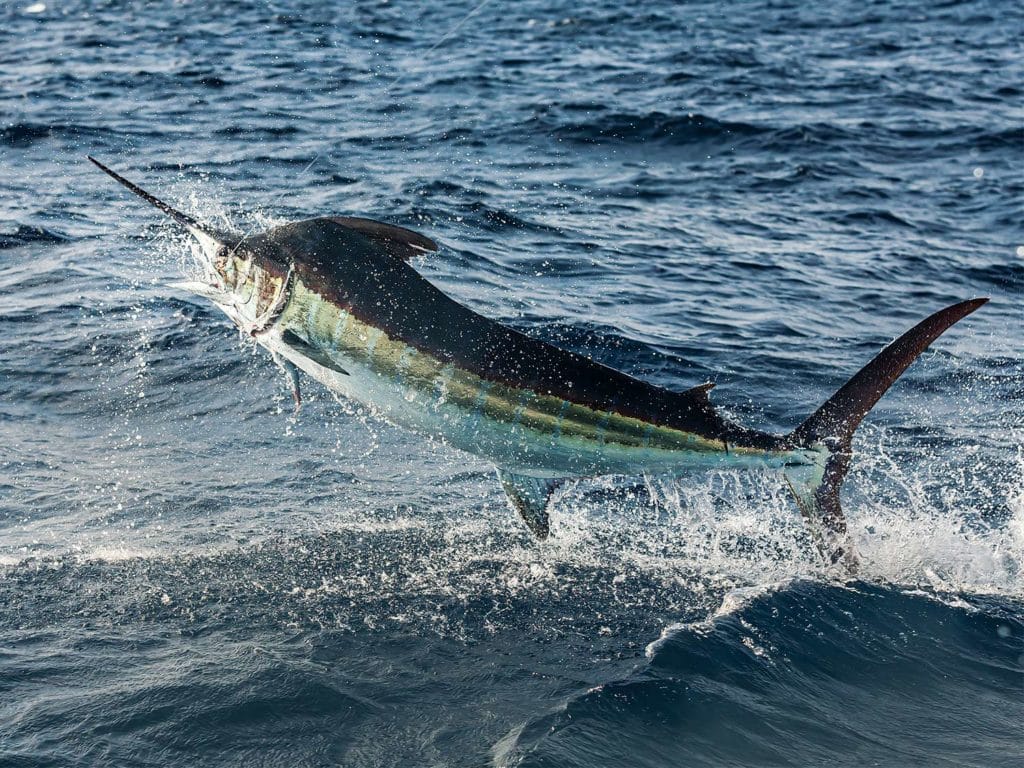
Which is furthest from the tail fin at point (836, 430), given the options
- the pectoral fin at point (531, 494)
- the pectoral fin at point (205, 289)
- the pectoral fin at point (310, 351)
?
the pectoral fin at point (205, 289)

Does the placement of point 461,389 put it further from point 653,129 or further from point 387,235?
point 653,129

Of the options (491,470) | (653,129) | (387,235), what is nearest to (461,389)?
(387,235)

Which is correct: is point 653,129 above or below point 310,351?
below

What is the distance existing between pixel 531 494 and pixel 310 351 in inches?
50.4

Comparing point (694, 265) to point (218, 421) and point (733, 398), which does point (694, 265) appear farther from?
point (218, 421)

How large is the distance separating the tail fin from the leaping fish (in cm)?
8

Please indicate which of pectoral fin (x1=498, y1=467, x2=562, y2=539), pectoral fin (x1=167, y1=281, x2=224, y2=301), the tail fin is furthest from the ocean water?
pectoral fin (x1=167, y1=281, x2=224, y2=301)

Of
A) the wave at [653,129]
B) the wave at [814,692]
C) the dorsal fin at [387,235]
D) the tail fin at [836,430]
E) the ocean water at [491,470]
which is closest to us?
the wave at [814,692]

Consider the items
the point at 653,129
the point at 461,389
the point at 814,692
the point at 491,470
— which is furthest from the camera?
the point at 653,129

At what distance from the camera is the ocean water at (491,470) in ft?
16.5

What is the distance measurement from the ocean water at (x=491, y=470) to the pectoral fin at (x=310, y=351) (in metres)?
1.26

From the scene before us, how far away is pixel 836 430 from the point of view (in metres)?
5.68

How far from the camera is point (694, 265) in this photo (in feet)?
40.0

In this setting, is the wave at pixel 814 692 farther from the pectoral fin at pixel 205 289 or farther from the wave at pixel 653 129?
the wave at pixel 653 129
